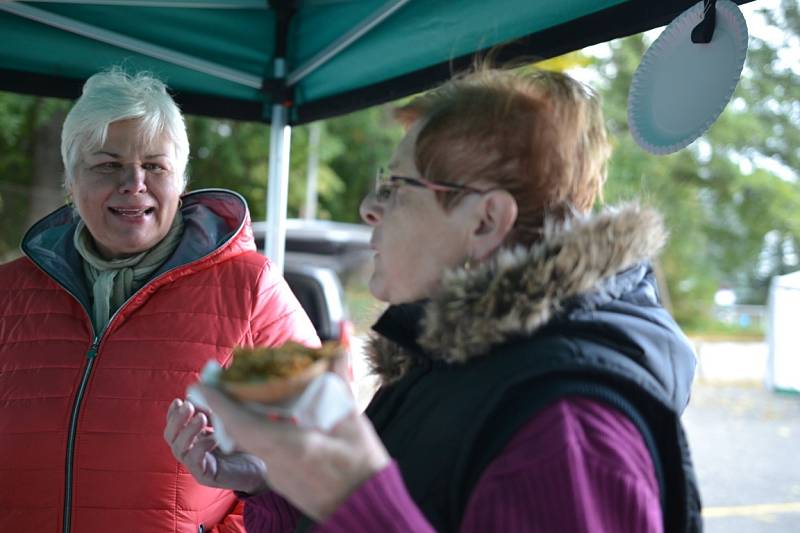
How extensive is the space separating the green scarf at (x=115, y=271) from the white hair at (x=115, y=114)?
20cm

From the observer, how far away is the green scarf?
2.06 metres

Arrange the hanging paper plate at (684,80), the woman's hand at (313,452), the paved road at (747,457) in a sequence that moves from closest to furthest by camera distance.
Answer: the woman's hand at (313,452), the hanging paper plate at (684,80), the paved road at (747,457)

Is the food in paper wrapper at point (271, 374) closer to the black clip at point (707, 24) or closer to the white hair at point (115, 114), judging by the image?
the black clip at point (707, 24)

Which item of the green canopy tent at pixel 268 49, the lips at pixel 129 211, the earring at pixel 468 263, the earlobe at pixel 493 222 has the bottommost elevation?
the earring at pixel 468 263

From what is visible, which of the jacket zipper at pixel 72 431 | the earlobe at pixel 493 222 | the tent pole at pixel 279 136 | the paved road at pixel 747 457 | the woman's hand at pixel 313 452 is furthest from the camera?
the paved road at pixel 747 457

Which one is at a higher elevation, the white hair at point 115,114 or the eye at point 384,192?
the white hair at point 115,114

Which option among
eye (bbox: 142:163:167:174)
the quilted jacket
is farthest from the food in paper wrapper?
eye (bbox: 142:163:167:174)

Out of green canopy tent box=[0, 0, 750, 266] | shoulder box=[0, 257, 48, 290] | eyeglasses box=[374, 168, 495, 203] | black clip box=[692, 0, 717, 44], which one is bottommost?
shoulder box=[0, 257, 48, 290]

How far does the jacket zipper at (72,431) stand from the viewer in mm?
1873

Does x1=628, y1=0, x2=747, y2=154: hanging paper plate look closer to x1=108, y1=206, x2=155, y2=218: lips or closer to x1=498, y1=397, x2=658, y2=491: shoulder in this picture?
x1=498, y1=397, x2=658, y2=491: shoulder

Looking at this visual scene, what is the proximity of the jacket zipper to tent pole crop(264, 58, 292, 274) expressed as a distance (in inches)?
44.9

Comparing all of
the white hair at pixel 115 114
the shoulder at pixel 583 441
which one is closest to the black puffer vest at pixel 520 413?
the shoulder at pixel 583 441

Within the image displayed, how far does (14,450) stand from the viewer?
191 centimetres

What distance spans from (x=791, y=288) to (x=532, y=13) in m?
10.8
